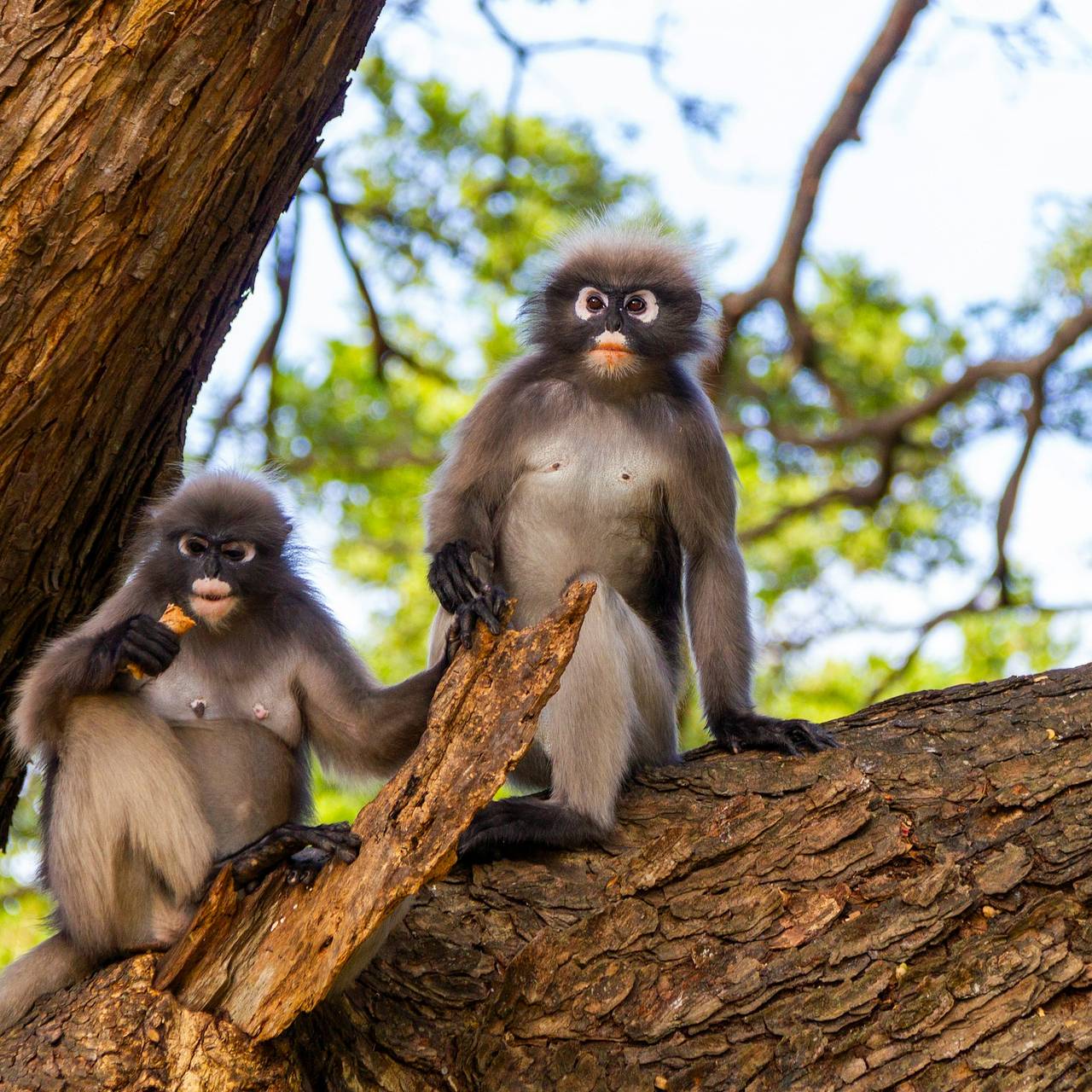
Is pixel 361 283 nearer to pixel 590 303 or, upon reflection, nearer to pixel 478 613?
pixel 590 303

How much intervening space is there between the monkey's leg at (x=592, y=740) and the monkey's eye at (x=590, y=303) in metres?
0.98

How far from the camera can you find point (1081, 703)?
3748 millimetres

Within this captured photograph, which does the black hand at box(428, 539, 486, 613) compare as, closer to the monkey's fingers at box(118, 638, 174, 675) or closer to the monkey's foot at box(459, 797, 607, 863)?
the monkey's foot at box(459, 797, 607, 863)

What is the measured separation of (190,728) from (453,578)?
0.83 meters

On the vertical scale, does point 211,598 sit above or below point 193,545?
below

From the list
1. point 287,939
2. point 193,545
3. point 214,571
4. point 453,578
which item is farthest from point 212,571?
point 287,939

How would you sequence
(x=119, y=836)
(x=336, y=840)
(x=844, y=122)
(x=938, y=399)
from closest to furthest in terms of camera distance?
(x=336, y=840)
(x=119, y=836)
(x=844, y=122)
(x=938, y=399)

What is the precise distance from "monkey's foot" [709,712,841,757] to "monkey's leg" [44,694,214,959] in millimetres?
1580

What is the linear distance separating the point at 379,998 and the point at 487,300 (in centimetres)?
773

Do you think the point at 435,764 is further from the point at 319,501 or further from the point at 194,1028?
the point at 319,501

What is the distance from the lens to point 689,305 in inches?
188

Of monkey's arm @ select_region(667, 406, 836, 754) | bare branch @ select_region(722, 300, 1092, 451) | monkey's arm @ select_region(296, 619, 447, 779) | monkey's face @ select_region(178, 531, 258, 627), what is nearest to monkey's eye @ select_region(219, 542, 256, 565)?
monkey's face @ select_region(178, 531, 258, 627)

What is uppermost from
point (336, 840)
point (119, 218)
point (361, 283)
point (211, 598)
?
point (361, 283)

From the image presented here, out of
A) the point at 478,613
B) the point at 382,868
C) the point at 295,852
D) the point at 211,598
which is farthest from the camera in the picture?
the point at 211,598
